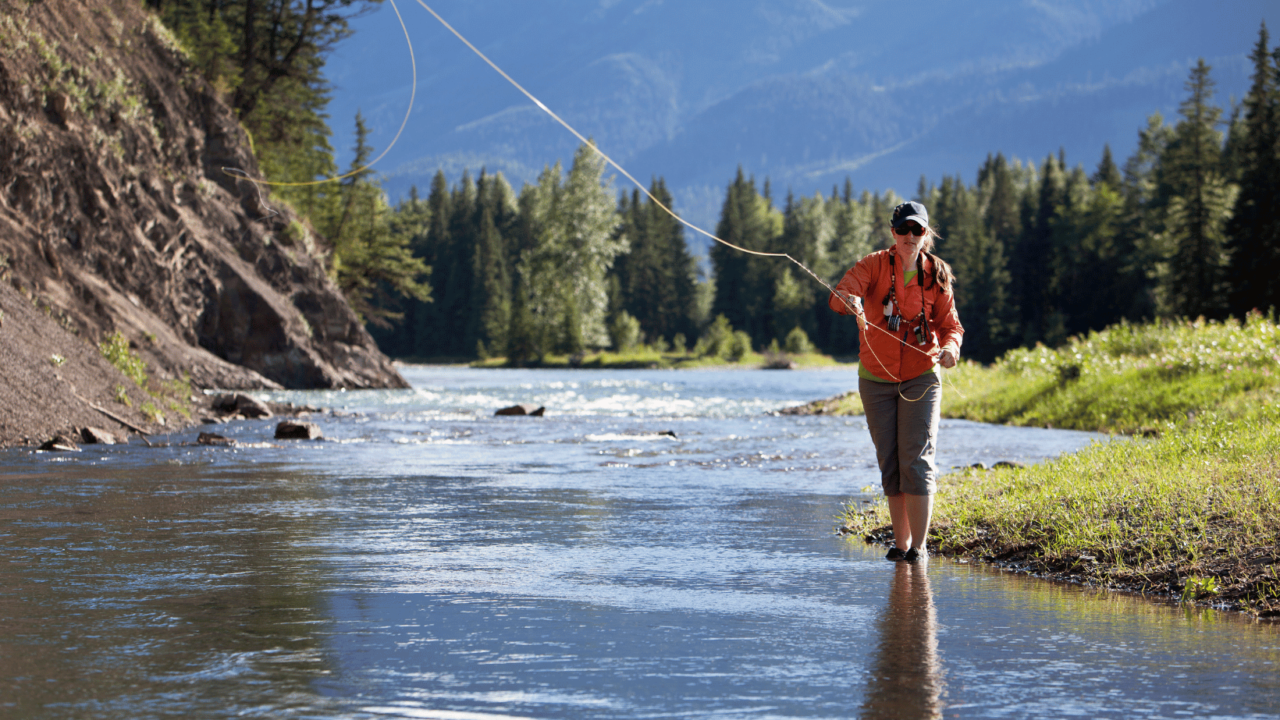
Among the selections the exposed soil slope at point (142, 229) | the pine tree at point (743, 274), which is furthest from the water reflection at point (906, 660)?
the pine tree at point (743, 274)

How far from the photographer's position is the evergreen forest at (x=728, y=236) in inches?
1751

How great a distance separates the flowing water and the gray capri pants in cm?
57

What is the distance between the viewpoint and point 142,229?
29938 millimetres

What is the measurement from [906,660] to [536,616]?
6.34 feet

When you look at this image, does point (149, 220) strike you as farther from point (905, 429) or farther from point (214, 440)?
point (905, 429)

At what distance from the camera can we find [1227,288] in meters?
49.2

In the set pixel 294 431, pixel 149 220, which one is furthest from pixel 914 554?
pixel 149 220

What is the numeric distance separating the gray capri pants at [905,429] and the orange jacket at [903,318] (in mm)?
99

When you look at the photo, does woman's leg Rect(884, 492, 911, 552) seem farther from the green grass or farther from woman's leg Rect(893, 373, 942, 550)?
the green grass

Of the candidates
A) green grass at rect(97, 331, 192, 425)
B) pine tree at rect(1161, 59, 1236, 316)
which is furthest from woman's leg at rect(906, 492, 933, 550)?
pine tree at rect(1161, 59, 1236, 316)

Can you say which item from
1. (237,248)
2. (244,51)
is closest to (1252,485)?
(237,248)

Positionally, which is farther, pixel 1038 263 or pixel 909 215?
pixel 1038 263

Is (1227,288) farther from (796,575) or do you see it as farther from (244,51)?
(796,575)

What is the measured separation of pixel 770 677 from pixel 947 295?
3.65m
